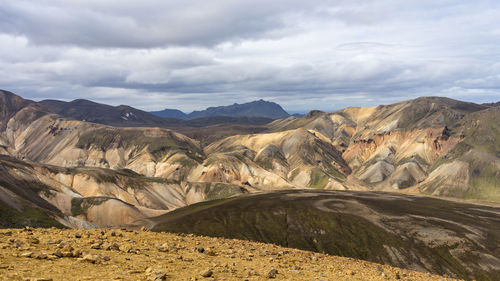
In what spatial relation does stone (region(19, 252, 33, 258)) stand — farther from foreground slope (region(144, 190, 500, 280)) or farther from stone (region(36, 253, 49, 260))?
foreground slope (region(144, 190, 500, 280))

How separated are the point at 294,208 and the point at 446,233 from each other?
68.9 m

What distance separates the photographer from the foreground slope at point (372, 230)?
13900 centimetres

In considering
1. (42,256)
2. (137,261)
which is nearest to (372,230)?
(137,261)

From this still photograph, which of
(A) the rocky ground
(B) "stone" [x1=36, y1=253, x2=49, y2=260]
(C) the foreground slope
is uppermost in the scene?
(B) "stone" [x1=36, y1=253, x2=49, y2=260]

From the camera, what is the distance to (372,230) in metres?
159

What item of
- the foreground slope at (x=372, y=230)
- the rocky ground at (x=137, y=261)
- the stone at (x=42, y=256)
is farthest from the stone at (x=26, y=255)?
the foreground slope at (x=372, y=230)

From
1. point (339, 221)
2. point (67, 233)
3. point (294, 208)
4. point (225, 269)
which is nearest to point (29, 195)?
point (294, 208)

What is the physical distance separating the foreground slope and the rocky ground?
123278 mm

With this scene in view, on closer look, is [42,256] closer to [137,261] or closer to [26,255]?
[26,255]

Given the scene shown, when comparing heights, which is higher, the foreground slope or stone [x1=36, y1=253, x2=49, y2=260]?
stone [x1=36, y1=253, x2=49, y2=260]

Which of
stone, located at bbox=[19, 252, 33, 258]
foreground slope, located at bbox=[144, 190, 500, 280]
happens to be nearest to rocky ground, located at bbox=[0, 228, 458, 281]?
stone, located at bbox=[19, 252, 33, 258]

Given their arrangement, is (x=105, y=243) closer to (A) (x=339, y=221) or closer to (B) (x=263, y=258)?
(B) (x=263, y=258)

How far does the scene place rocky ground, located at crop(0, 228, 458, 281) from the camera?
17644 millimetres

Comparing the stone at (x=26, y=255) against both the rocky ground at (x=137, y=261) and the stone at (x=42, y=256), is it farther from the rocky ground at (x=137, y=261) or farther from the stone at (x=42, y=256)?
the stone at (x=42, y=256)
